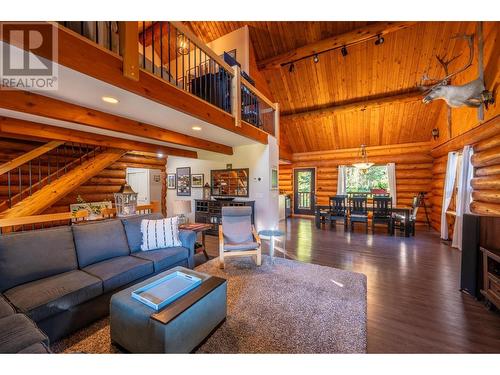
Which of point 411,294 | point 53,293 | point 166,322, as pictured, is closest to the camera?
point 166,322

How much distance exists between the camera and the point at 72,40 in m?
1.75

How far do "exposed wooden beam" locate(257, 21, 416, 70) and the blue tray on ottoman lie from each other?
5719 mm

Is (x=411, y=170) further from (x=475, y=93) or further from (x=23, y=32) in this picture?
(x=23, y=32)

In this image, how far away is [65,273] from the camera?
2164mm

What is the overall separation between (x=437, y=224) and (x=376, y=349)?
6.34 meters

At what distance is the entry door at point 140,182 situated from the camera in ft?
24.2

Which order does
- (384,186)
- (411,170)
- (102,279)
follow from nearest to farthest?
1. (102,279)
2. (411,170)
3. (384,186)

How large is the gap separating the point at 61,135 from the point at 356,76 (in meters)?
6.75

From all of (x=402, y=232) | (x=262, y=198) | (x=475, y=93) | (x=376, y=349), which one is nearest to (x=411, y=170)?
(x=402, y=232)

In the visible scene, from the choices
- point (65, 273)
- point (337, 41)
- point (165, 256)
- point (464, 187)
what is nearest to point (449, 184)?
point (464, 187)

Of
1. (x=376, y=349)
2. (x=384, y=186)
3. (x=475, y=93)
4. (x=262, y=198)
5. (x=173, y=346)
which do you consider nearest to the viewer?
(x=173, y=346)

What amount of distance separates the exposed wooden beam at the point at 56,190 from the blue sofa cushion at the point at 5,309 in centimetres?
257

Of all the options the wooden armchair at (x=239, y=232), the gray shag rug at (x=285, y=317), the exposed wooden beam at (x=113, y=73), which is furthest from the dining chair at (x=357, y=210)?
the exposed wooden beam at (x=113, y=73)

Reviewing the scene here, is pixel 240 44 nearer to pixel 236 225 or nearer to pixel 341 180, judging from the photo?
pixel 236 225
